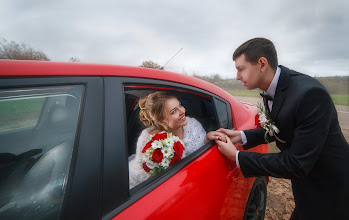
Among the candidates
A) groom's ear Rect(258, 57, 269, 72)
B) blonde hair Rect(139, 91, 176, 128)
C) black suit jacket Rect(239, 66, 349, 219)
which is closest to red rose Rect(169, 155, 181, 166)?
black suit jacket Rect(239, 66, 349, 219)

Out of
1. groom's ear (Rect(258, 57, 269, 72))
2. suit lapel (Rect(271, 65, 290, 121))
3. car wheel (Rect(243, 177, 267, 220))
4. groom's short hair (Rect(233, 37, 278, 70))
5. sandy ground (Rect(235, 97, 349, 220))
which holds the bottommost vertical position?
sandy ground (Rect(235, 97, 349, 220))

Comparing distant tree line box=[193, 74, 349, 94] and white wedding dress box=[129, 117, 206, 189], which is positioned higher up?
distant tree line box=[193, 74, 349, 94]

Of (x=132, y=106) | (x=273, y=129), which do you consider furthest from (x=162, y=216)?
(x=132, y=106)

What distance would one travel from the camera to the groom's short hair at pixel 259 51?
132cm

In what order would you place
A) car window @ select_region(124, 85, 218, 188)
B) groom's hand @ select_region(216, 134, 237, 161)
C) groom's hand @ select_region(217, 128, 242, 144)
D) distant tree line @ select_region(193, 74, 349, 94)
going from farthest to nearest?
distant tree line @ select_region(193, 74, 349, 94), car window @ select_region(124, 85, 218, 188), groom's hand @ select_region(217, 128, 242, 144), groom's hand @ select_region(216, 134, 237, 161)

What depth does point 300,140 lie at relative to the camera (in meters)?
1.06

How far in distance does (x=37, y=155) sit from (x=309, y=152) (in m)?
1.41

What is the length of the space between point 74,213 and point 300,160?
1.21 metres

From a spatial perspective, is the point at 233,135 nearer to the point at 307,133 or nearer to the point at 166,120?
the point at 307,133

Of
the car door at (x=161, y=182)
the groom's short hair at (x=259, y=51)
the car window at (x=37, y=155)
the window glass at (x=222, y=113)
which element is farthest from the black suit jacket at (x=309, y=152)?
the car window at (x=37, y=155)

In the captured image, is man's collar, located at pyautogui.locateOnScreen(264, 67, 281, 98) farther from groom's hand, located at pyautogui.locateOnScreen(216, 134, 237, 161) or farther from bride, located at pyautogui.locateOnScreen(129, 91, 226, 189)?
bride, located at pyautogui.locateOnScreen(129, 91, 226, 189)

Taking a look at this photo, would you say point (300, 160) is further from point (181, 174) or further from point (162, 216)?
point (162, 216)

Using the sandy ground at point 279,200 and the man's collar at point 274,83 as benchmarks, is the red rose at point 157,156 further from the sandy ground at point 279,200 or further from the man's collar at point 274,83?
the sandy ground at point 279,200

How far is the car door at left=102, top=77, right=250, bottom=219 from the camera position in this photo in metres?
0.76
